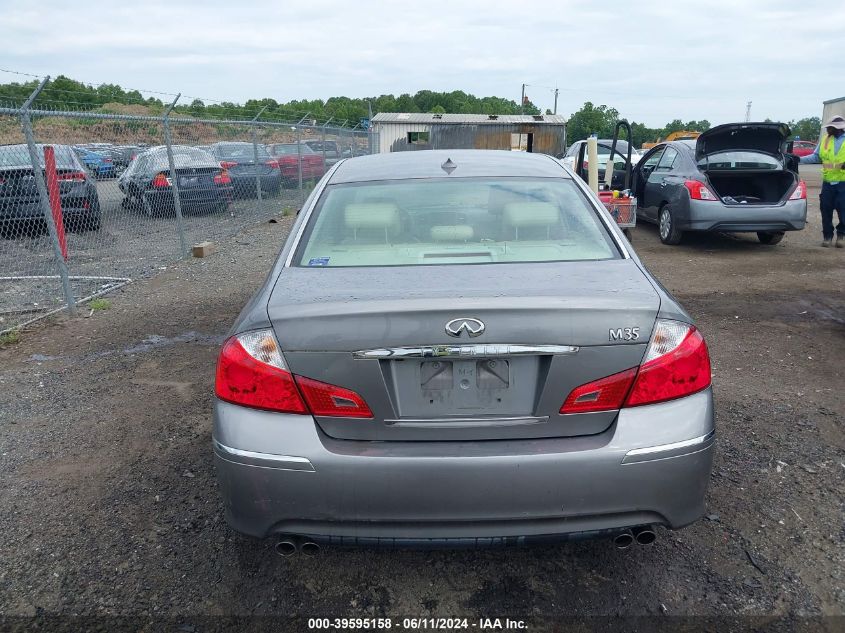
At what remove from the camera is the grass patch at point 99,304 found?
6.82 metres

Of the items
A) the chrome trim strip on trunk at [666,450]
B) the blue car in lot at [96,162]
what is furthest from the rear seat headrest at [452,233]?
the blue car in lot at [96,162]

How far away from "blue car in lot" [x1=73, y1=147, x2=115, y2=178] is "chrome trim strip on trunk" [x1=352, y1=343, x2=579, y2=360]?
6.79m

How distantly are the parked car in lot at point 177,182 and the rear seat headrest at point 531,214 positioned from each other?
6.38 m

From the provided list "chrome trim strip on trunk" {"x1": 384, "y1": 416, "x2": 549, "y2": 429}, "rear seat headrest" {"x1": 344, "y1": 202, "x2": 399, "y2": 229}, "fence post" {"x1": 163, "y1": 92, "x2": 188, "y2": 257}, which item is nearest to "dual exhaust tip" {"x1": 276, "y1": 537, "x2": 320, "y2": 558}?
"chrome trim strip on trunk" {"x1": 384, "y1": 416, "x2": 549, "y2": 429}

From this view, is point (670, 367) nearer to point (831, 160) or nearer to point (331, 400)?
point (331, 400)

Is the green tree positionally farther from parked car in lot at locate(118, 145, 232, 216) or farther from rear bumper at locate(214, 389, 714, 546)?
rear bumper at locate(214, 389, 714, 546)

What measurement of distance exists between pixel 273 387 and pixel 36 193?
6.37 metres

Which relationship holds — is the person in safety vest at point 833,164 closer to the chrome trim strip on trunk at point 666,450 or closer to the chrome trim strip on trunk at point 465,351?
the chrome trim strip on trunk at point 666,450

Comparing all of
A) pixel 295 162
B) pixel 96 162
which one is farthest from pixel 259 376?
pixel 295 162

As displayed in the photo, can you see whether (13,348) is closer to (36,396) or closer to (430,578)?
(36,396)

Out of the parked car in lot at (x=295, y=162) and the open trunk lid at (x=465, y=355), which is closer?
the open trunk lid at (x=465, y=355)

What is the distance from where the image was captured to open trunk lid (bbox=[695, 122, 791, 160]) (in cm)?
946

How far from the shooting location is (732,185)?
10.2 meters

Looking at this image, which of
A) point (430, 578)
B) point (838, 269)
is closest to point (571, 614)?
point (430, 578)
